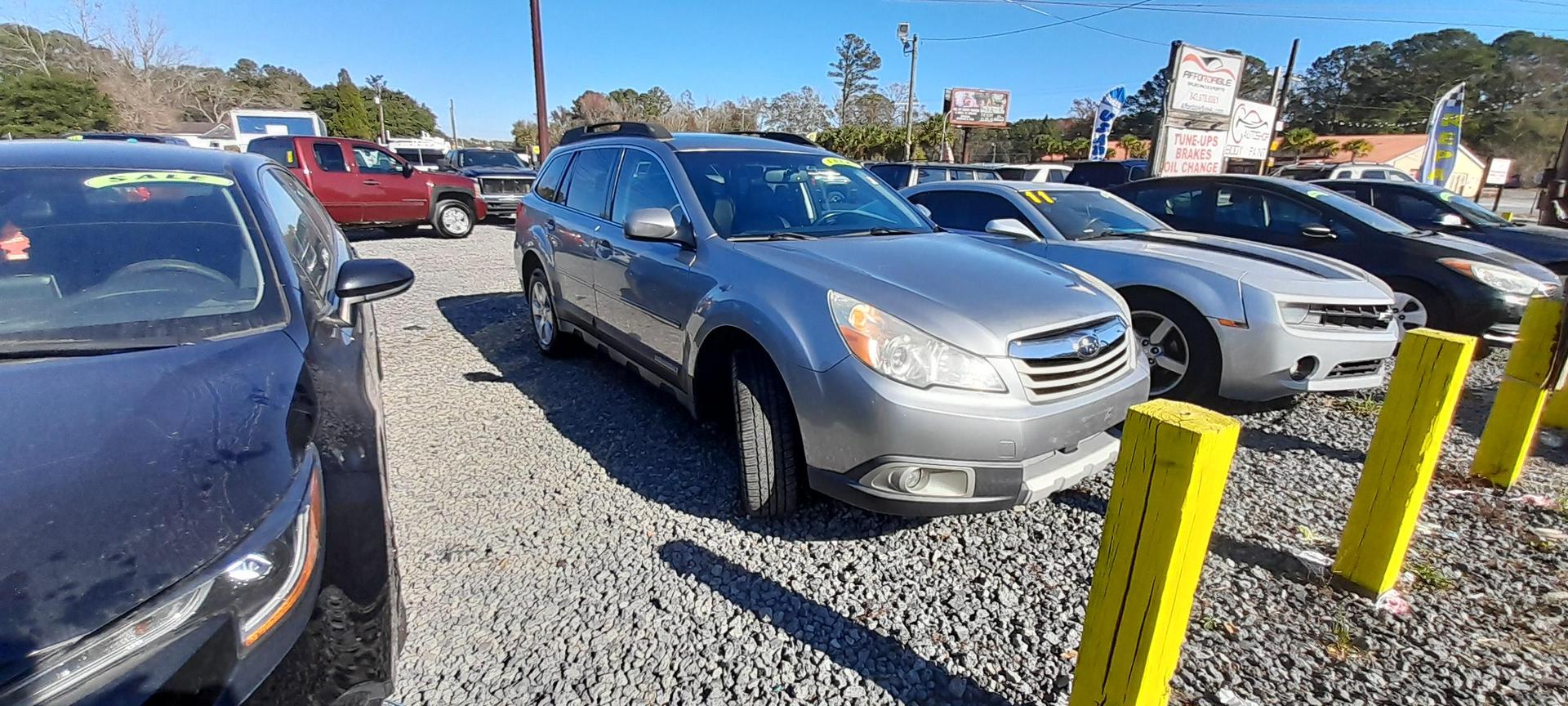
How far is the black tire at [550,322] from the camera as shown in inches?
192

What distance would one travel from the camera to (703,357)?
3.06 metres

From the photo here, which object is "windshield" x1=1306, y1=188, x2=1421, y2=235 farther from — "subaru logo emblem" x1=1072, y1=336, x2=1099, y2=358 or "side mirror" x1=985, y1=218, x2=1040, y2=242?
"subaru logo emblem" x1=1072, y1=336, x2=1099, y2=358

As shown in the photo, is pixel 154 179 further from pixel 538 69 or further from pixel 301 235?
pixel 538 69

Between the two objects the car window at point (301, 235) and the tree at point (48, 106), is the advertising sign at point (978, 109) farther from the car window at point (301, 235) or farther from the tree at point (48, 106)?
the tree at point (48, 106)

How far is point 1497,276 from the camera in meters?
5.00

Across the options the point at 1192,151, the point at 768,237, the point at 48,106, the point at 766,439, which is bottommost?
the point at 766,439

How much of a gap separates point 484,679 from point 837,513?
1.50 meters

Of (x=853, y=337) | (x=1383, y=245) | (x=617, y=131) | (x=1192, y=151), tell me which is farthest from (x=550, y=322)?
(x=1192, y=151)

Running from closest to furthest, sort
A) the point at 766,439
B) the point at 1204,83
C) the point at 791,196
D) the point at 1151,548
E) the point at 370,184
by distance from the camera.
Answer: the point at 1151,548, the point at 766,439, the point at 791,196, the point at 1204,83, the point at 370,184

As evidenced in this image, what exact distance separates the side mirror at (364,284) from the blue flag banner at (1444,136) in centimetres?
2145

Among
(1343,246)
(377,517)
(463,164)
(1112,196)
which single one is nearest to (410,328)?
(377,517)

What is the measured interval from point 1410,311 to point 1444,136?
53.5 feet

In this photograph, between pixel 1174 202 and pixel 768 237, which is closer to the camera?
pixel 768 237

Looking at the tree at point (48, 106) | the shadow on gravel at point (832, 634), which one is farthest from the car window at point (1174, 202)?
the tree at point (48, 106)
